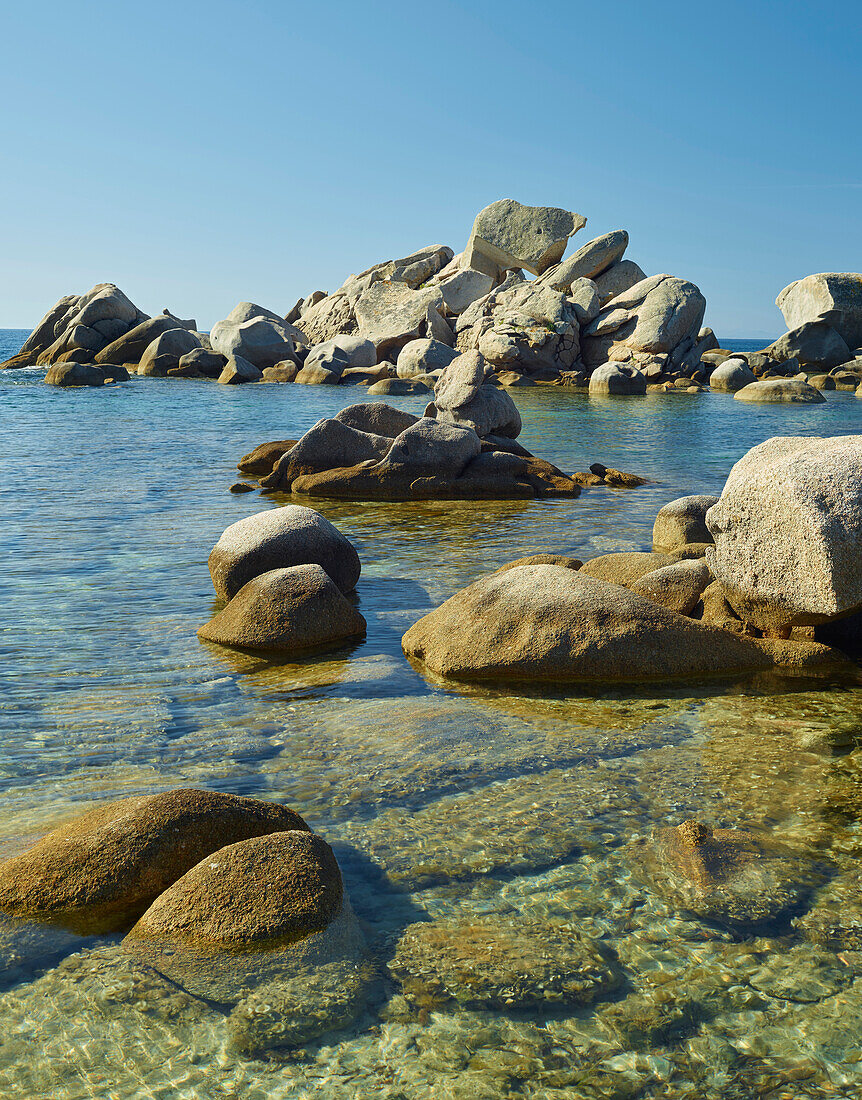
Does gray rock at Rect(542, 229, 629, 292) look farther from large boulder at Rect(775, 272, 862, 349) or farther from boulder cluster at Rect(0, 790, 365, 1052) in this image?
boulder cluster at Rect(0, 790, 365, 1052)

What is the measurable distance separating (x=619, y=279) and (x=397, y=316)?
11.9 m

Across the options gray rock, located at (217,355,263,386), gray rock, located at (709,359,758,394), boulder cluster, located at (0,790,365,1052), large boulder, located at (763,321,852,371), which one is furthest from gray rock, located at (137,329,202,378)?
boulder cluster, located at (0,790,365,1052)

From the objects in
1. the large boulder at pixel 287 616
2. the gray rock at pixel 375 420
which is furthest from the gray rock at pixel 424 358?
the large boulder at pixel 287 616

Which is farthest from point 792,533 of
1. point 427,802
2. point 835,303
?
point 835,303

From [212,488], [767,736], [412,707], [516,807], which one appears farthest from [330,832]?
[212,488]

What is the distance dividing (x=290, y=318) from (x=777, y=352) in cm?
3496

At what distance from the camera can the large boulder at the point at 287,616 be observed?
6688 mm

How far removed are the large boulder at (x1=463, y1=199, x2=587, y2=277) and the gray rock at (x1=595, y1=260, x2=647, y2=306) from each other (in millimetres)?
4729

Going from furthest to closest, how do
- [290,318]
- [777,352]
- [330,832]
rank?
[290,318]
[777,352]
[330,832]

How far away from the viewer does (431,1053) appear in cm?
277

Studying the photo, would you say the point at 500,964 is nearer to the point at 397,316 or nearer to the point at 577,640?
the point at 577,640

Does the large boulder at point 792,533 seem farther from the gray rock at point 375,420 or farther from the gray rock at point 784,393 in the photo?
the gray rock at point 784,393

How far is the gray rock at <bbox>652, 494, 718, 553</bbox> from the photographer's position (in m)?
9.80

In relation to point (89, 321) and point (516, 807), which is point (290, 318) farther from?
point (516, 807)
